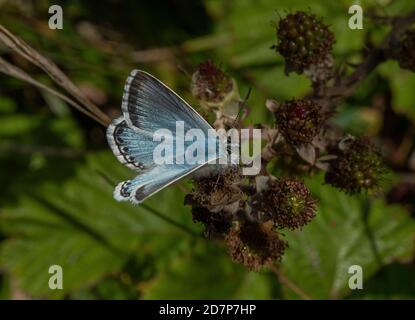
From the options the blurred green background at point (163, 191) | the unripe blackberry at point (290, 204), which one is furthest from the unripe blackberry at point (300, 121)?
the blurred green background at point (163, 191)

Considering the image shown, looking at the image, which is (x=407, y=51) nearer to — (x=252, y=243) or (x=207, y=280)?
(x=252, y=243)

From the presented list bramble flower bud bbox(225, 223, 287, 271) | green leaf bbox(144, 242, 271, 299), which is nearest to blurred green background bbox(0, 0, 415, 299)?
green leaf bbox(144, 242, 271, 299)

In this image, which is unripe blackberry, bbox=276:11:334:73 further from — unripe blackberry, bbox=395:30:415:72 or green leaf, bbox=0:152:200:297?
green leaf, bbox=0:152:200:297

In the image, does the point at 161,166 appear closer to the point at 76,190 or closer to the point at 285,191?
the point at 285,191

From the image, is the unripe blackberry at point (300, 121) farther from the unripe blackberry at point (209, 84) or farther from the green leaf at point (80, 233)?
the green leaf at point (80, 233)

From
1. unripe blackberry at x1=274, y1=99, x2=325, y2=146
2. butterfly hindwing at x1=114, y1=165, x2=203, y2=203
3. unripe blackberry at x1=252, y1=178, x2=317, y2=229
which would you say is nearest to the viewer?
butterfly hindwing at x1=114, y1=165, x2=203, y2=203

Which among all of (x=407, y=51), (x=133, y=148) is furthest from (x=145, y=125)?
(x=407, y=51)
